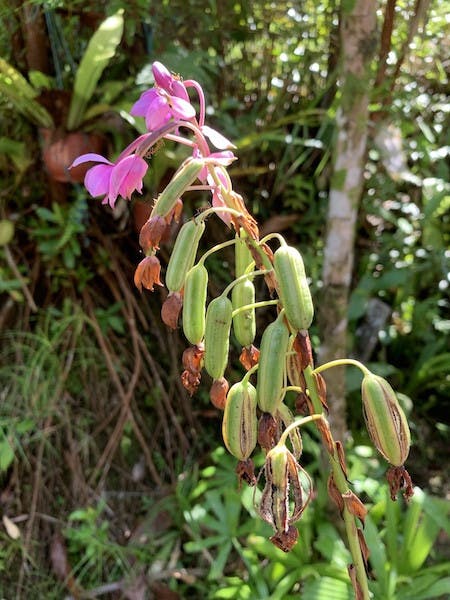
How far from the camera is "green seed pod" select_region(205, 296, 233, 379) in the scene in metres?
0.79

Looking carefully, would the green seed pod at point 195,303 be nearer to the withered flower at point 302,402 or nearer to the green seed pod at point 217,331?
the green seed pod at point 217,331

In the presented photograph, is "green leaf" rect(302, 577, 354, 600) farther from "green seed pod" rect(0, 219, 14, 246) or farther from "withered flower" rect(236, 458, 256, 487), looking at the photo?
"green seed pod" rect(0, 219, 14, 246)

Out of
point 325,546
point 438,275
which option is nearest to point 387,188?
point 438,275

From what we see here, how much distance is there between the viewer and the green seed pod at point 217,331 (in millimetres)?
792

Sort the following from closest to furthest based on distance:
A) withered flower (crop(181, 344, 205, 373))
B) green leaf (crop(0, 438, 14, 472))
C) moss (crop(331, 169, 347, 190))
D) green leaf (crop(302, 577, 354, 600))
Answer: withered flower (crop(181, 344, 205, 373)) → green leaf (crop(302, 577, 354, 600)) → moss (crop(331, 169, 347, 190)) → green leaf (crop(0, 438, 14, 472))

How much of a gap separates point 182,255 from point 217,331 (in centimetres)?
10

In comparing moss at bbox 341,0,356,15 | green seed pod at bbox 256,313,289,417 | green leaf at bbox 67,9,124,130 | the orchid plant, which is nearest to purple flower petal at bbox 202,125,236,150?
the orchid plant

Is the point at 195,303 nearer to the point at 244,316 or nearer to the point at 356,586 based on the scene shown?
the point at 244,316

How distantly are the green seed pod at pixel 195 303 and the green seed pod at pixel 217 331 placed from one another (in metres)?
0.01

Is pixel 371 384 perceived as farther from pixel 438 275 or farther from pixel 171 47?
pixel 438 275

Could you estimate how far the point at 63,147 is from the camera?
1.99 m

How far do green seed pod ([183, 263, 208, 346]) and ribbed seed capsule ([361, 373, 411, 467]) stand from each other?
0.21 meters

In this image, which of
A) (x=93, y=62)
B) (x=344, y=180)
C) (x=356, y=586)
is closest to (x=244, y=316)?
(x=356, y=586)

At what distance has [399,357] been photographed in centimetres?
263
